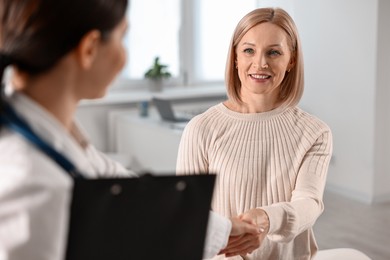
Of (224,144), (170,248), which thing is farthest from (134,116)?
(170,248)

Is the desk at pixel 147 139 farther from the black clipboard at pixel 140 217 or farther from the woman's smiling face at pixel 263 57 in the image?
the black clipboard at pixel 140 217

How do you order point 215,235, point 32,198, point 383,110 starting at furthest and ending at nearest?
1. point 383,110
2. point 215,235
3. point 32,198

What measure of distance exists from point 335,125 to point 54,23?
14.9ft

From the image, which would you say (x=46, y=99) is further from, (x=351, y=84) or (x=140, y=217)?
(x=351, y=84)

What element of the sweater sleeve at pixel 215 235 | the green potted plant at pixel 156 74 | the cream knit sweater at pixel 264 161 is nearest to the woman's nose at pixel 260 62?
the cream knit sweater at pixel 264 161

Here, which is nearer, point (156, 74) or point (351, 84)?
point (351, 84)

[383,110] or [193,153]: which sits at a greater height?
[193,153]

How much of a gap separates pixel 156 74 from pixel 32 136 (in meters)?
4.96

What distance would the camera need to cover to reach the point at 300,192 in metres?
1.56

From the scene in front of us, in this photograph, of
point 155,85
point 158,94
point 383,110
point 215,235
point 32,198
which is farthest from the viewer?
point 155,85

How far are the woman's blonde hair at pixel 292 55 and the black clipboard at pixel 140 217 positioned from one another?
2.84 feet

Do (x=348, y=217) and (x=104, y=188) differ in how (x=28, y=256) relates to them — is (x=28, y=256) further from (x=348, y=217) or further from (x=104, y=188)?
(x=348, y=217)

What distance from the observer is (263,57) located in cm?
163

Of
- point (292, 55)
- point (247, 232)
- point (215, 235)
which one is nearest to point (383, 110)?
point (292, 55)
